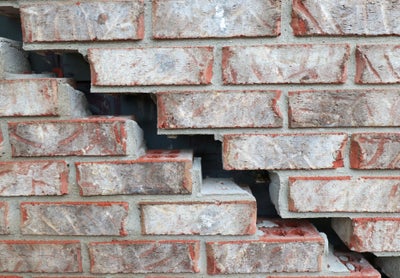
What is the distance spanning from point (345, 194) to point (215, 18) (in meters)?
0.57

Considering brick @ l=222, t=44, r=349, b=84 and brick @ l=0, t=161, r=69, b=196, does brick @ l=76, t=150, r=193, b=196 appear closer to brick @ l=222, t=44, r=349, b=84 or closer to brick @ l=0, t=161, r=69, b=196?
brick @ l=0, t=161, r=69, b=196

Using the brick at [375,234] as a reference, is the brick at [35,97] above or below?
above

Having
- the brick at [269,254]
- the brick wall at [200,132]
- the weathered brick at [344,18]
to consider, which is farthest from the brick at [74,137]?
the weathered brick at [344,18]

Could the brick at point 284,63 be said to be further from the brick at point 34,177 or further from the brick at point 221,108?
the brick at point 34,177

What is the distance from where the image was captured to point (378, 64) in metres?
0.77

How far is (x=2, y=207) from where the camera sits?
0.84m

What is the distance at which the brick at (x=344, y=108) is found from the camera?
78 cm

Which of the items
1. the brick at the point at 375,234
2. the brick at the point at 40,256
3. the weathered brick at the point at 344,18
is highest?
the weathered brick at the point at 344,18

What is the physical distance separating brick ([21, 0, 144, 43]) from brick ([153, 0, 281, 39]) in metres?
0.06

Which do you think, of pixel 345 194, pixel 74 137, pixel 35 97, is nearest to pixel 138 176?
pixel 74 137

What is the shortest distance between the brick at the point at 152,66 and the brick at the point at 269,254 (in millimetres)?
453

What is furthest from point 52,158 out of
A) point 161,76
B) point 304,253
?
point 304,253

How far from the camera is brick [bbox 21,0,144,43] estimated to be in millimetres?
761

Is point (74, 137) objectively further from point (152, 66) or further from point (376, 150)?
point (376, 150)
